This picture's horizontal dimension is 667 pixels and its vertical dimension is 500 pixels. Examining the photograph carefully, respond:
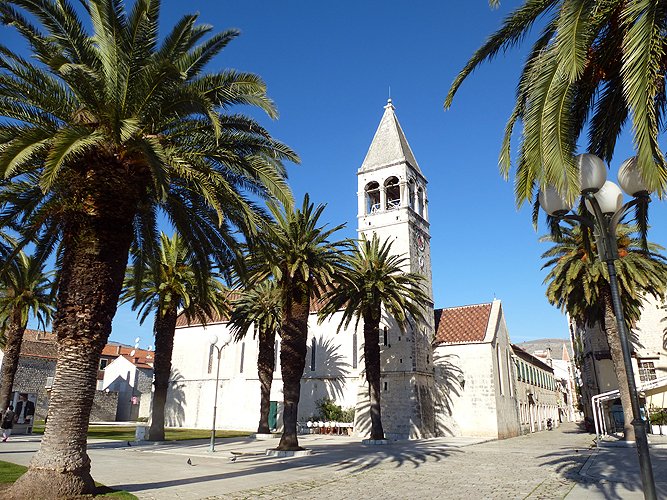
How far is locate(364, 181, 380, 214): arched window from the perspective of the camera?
3989cm

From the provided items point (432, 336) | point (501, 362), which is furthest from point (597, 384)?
point (432, 336)

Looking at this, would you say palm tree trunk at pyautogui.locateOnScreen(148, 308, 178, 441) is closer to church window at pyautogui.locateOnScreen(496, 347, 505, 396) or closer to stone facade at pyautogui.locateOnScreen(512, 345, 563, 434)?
church window at pyautogui.locateOnScreen(496, 347, 505, 396)

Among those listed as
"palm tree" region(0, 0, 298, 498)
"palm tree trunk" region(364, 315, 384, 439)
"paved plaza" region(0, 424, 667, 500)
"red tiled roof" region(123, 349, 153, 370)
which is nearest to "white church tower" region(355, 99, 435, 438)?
"palm tree trunk" region(364, 315, 384, 439)

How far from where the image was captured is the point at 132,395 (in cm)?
5528

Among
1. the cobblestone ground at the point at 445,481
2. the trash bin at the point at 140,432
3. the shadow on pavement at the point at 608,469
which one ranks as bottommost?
the cobblestone ground at the point at 445,481

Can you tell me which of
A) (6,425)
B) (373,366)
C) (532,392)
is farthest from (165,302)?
(532,392)

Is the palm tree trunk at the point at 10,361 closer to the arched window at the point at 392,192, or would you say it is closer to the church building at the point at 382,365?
the church building at the point at 382,365

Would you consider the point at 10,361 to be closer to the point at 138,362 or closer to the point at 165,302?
the point at 165,302

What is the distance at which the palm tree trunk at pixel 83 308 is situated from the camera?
1010cm

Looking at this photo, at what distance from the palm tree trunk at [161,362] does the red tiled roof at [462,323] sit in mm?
21039

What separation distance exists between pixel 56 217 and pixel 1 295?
22583 mm

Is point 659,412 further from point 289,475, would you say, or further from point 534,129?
point 534,129

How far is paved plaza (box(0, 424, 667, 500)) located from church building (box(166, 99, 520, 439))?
1213 cm

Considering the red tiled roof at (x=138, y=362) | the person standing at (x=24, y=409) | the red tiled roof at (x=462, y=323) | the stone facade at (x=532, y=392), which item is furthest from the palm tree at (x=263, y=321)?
the red tiled roof at (x=138, y=362)
